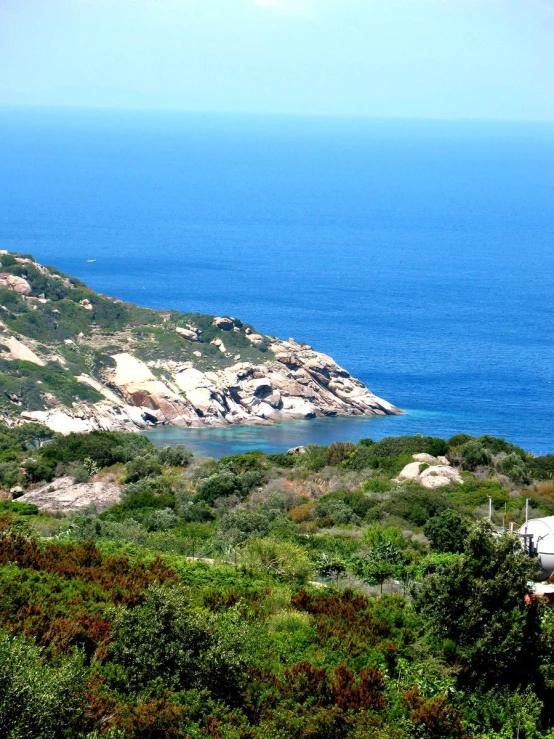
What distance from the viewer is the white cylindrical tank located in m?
21.3

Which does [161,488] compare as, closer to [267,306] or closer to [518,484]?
[518,484]

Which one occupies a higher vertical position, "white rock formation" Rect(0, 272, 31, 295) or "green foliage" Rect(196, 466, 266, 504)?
"white rock formation" Rect(0, 272, 31, 295)

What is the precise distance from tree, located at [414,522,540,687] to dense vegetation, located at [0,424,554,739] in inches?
0.9

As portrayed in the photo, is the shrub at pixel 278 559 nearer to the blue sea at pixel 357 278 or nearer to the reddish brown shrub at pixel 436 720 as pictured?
the reddish brown shrub at pixel 436 720

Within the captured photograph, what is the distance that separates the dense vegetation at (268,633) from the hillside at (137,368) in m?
38.3

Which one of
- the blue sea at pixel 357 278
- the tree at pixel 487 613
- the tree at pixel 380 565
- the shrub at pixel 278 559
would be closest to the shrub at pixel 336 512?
the tree at pixel 380 565

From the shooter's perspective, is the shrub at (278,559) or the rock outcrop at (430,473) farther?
the rock outcrop at (430,473)

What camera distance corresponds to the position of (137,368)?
69.8 meters

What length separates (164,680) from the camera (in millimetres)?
15992

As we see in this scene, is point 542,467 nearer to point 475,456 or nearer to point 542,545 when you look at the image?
point 475,456

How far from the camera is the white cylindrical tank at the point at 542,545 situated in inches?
840

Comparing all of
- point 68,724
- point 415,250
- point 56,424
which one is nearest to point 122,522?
point 68,724

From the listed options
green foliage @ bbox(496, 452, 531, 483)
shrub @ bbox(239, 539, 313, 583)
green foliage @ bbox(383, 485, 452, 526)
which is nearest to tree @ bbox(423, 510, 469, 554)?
shrub @ bbox(239, 539, 313, 583)

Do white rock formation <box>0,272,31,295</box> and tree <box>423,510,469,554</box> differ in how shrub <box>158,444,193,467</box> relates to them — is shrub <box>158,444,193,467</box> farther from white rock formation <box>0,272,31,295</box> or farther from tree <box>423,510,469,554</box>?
white rock formation <box>0,272,31,295</box>
